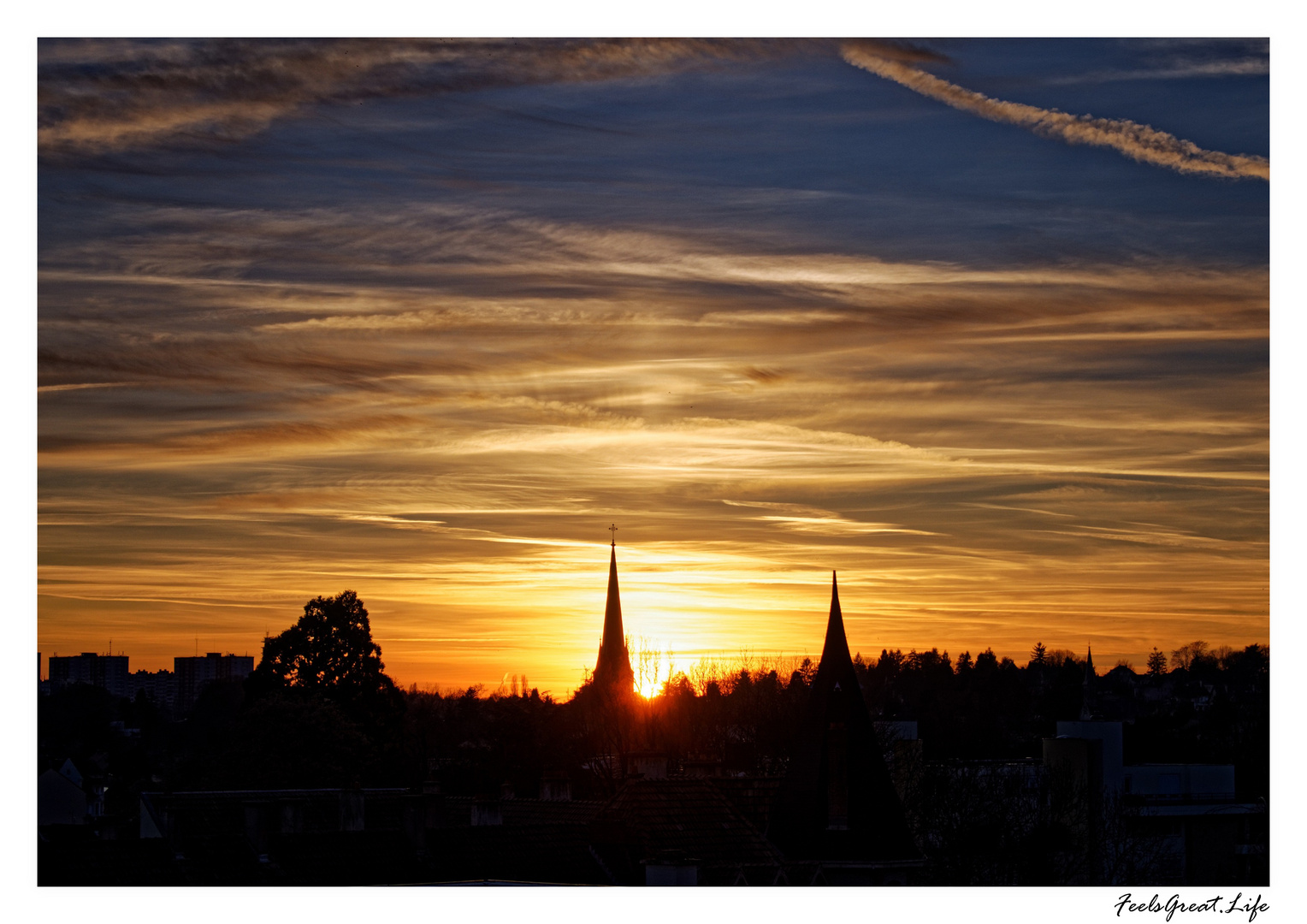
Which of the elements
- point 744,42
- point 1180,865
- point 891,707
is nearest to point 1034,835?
point 1180,865

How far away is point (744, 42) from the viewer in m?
26.2

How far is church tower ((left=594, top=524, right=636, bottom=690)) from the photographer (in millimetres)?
102125

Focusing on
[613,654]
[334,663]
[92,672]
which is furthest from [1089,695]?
[92,672]

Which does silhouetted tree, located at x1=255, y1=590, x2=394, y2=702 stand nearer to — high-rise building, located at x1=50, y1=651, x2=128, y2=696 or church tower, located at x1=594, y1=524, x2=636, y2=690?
high-rise building, located at x1=50, y1=651, x2=128, y2=696

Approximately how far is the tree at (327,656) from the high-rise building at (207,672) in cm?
148

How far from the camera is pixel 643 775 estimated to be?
42000 millimetres

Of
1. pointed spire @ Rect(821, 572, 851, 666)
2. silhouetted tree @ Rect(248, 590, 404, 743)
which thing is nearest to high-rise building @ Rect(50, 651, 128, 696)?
silhouetted tree @ Rect(248, 590, 404, 743)

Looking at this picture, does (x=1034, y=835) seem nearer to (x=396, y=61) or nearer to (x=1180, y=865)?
(x=1180, y=865)

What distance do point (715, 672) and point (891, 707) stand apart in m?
10.4

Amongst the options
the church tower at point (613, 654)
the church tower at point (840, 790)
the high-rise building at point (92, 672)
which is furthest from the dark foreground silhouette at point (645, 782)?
the church tower at point (613, 654)

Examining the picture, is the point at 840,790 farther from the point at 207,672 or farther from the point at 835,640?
the point at 207,672

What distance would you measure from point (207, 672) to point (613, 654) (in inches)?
1524

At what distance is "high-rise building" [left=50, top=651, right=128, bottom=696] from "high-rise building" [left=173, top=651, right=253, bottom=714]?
2430mm

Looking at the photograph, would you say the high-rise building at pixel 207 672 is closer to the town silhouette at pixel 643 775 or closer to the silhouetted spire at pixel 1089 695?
the town silhouette at pixel 643 775
